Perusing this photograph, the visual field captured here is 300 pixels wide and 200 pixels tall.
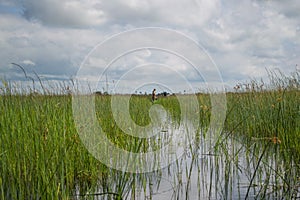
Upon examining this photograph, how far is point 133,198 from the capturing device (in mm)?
2969

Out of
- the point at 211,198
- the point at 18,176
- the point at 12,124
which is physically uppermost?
the point at 12,124

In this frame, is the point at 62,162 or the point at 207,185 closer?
the point at 62,162

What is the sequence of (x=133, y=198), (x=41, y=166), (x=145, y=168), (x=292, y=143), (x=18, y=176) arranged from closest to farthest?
(x=41, y=166), (x=18, y=176), (x=133, y=198), (x=145, y=168), (x=292, y=143)

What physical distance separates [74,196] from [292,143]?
3.13 metres

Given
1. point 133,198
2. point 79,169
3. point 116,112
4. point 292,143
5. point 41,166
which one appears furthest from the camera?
point 116,112

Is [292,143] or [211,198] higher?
[292,143]

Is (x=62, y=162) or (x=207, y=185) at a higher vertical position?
(x=62, y=162)

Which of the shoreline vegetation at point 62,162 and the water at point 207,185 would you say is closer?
the shoreline vegetation at point 62,162

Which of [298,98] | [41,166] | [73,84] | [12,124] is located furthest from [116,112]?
[298,98]

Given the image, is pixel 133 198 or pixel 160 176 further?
pixel 160 176

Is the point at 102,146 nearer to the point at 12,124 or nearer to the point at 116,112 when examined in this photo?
the point at 12,124

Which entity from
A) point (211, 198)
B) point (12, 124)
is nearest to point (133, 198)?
point (211, 198)

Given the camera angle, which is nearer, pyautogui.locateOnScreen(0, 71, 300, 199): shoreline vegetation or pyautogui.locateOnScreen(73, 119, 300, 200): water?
pyautogui.locateOnScreen(0, 71, 300, 199): shoreline vegetation

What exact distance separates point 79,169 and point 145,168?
802mm
